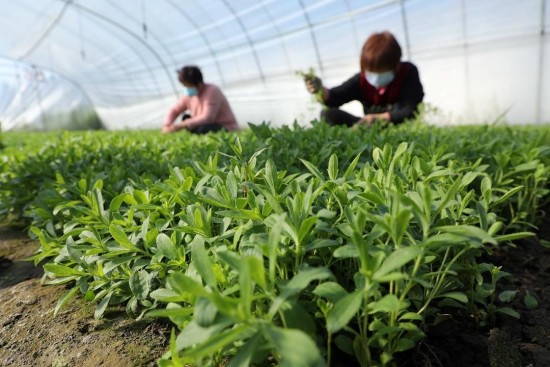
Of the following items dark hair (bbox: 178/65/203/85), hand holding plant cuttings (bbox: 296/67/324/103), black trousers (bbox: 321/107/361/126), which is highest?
dark hair (bbox: 178/65/203/85)

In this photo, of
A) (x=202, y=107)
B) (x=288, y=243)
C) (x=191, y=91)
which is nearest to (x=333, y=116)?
(x=202, y=107)

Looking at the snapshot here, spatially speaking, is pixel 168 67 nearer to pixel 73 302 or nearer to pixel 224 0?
pixel 224 0

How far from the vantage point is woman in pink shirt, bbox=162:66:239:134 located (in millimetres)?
6254

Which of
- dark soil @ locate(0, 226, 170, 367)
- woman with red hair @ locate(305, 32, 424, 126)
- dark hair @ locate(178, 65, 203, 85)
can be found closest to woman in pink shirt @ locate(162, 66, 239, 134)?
dark hair @ locate(178, 65, 203, 85)

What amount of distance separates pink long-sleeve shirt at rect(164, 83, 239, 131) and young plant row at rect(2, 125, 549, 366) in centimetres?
444

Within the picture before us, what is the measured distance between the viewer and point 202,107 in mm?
6688

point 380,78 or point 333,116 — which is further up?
point 380,78

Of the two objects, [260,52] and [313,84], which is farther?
[260,52]

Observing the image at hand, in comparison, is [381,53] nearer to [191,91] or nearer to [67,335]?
[191,91]

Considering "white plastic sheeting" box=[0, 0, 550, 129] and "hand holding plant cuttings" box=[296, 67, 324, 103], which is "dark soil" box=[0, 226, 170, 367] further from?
"white plastic sheeting" box=[0, 0, 550, 129]

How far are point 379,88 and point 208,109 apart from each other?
275 cm

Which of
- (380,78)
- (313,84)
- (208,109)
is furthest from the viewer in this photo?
(208,109)

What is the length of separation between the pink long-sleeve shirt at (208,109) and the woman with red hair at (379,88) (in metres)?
2.26

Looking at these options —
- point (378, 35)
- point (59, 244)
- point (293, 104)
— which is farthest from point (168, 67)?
point (59, 244)
